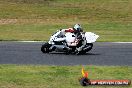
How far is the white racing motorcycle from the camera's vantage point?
22719 millimetres

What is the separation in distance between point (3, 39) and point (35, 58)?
974 centimetres

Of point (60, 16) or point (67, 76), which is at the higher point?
point (67, 76)

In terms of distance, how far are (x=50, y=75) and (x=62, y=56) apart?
5978mm

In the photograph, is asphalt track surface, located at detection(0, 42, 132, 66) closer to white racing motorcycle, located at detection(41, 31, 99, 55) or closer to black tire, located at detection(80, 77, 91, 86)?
white racing motorcycle, located at detection(41, 31, 99, 55)

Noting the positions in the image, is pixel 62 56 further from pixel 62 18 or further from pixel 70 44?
pixel 62 18

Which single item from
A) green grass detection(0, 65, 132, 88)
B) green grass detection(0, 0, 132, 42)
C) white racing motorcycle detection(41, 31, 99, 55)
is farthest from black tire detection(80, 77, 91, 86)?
green grass detection(0, 0, 132, 42)

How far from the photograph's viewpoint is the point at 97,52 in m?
23.9

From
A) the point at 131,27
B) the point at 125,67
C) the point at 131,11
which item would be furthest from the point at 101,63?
the point at 131,11

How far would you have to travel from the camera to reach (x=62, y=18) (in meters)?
47.2

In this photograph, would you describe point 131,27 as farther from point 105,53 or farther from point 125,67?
point 125,67

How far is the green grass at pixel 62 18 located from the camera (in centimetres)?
3531

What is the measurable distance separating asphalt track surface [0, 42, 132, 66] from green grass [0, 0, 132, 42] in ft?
17.7

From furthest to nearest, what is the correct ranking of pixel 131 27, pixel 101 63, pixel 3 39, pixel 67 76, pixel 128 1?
pixel 128 1 → pixel 131 27 → pixel 3 39 → pixel 101 63 → pixel 67 76

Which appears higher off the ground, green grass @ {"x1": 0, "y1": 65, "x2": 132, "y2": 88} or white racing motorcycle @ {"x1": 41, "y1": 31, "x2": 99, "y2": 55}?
green grass @ {"x1": 0, "y1": 65, "x2": 132, "y2": 88}
